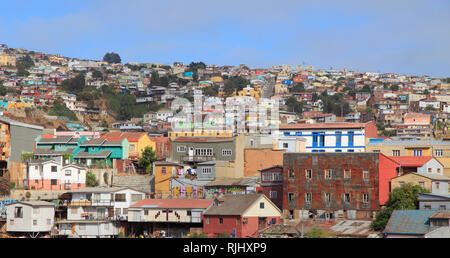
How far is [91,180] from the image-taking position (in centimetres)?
4356

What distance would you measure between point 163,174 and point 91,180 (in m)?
4.86

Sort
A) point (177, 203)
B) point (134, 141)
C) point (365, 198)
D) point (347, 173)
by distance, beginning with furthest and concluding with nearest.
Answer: point (134, 141)
point (177, 203)
point (347, 173)
point (365, 198)

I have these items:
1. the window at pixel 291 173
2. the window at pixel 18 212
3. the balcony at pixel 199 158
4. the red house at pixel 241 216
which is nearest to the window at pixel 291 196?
the window at pixel 291 173

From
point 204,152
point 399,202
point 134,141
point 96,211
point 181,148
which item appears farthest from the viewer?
point 134,141

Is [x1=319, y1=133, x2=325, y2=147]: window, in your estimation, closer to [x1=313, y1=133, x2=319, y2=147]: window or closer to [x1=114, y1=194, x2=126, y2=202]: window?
[x1=313, y1=133, x2=319, y2=147]: window

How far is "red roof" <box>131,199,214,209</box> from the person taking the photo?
35438 mm

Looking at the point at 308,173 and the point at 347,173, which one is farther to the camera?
the point at 308,173

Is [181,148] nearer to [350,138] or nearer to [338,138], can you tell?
[338,138]

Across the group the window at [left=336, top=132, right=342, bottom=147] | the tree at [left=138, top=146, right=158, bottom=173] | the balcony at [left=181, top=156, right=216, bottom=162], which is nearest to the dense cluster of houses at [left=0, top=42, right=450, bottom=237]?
the window at [left=336, top=132, right=342, bottom=147]

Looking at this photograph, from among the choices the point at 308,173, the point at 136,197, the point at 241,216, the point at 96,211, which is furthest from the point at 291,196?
the point at 96,211

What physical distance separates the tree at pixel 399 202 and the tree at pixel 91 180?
1903 centimetres

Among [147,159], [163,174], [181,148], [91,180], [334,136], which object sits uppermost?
[334,136]

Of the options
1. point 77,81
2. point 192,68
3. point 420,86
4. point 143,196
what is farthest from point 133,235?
point 192,68

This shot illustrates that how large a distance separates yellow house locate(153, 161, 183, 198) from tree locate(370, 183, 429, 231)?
46.9ft
